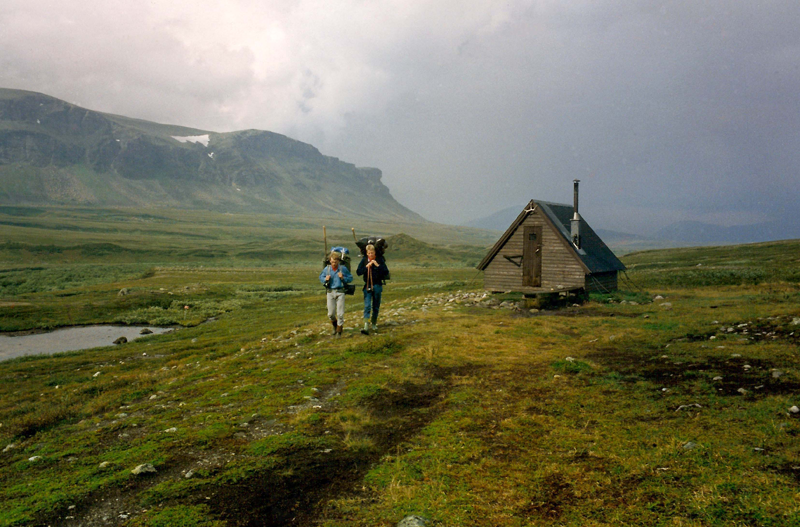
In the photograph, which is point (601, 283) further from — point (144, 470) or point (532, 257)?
point (144, 470)

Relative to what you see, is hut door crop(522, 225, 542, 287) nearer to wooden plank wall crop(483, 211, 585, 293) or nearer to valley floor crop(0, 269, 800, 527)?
wooden plank wall crop(483, 211, 585, 293)

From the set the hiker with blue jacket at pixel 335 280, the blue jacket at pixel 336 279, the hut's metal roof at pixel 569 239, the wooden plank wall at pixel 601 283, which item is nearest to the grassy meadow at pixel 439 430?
the hiker with blue jacket at pixel 335 280

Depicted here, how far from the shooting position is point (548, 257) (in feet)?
103

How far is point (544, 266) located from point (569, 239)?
2.33 metres

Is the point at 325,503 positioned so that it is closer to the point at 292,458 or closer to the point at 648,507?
the point at 292,458

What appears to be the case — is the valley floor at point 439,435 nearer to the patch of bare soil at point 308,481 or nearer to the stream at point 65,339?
the patch of bare soil at point 308,481

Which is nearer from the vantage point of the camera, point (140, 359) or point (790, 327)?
point (790, 327)

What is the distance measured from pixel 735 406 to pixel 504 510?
5985 millimetres

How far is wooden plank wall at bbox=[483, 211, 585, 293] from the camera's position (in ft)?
99.9

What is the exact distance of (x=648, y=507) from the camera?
6.06m

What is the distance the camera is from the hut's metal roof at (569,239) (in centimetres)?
3073

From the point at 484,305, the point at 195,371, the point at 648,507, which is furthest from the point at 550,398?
the point at 484,305

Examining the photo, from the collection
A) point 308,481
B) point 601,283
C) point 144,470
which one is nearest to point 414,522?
point 308,481

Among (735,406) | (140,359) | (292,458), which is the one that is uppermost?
(735,406)
